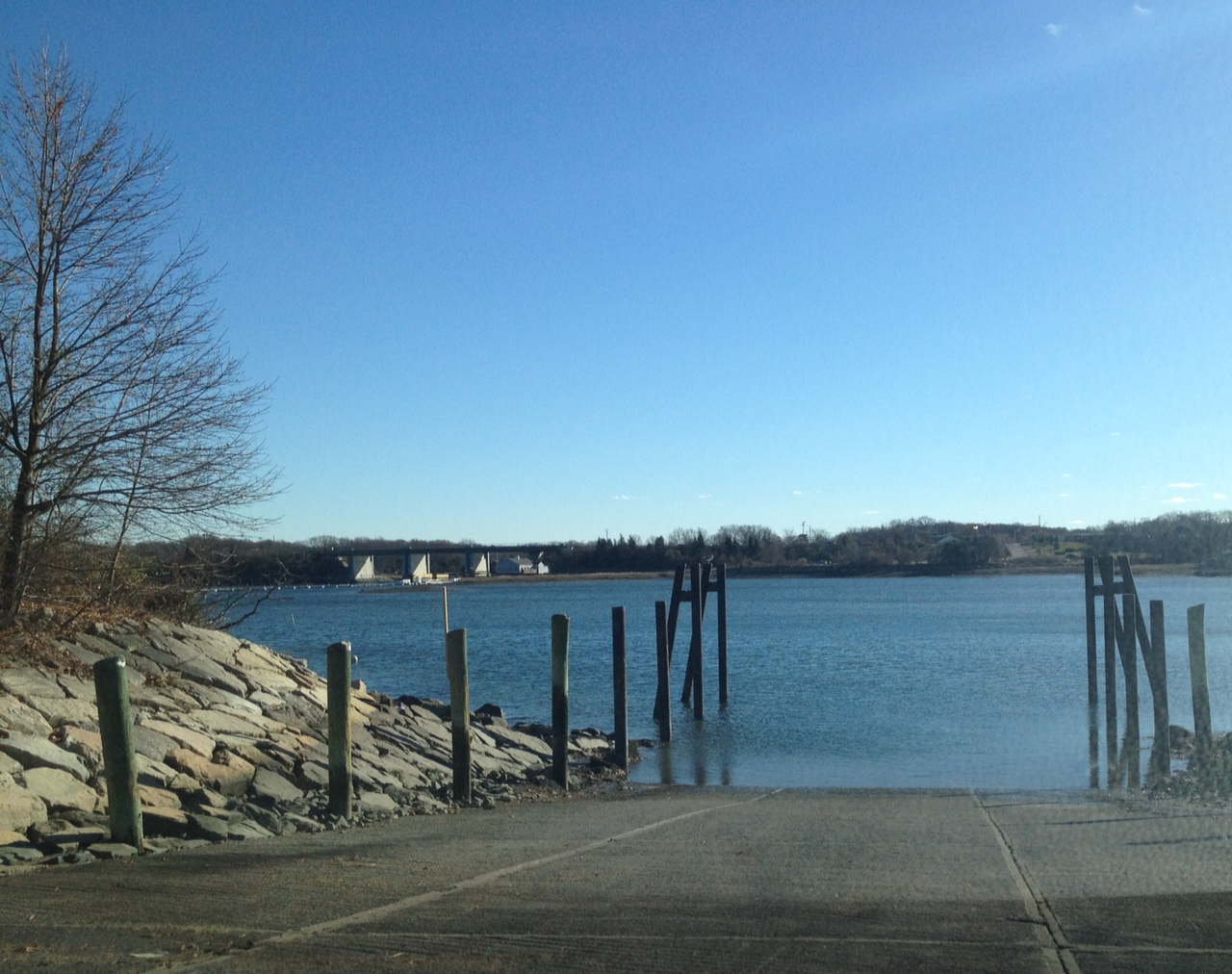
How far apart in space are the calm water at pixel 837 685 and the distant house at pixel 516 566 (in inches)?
3059

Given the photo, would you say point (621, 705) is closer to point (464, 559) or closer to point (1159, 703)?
point (1159, 703)

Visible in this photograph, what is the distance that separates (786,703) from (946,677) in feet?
27.1

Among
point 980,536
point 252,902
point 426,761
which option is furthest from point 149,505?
point 980,536

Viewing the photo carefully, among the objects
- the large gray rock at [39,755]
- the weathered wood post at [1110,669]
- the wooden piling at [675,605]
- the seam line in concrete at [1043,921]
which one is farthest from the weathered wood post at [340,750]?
the wooden piling at [675,605]

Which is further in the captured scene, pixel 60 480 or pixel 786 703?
pixel 786 703

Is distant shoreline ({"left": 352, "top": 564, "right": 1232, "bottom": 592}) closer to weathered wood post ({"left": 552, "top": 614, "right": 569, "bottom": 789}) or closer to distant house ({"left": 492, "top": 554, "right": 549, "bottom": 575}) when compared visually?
distant house ({"left": 492, "top": 554, "right": 549, "bottom": 575})

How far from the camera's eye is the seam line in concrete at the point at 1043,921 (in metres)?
5.74

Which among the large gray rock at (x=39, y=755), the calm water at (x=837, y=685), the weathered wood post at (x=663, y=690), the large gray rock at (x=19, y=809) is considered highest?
the large gray rock at (x=39, y=755)

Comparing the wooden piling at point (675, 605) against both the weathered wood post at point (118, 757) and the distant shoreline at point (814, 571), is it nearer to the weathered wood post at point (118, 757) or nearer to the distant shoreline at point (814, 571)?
the weathered wood post at point (118, 757)

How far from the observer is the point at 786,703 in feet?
105

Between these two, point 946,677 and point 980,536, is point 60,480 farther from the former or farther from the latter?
point 980,536

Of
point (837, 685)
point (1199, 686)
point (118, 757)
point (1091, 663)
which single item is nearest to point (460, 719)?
point (118, 757)

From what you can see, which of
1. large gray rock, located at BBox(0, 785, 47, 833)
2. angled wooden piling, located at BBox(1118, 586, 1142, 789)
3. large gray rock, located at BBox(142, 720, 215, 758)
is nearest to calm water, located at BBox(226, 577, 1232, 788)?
angled wooden piling, located at BBox(1118, 586, 1142, 789)

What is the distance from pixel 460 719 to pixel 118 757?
17.9 ft
